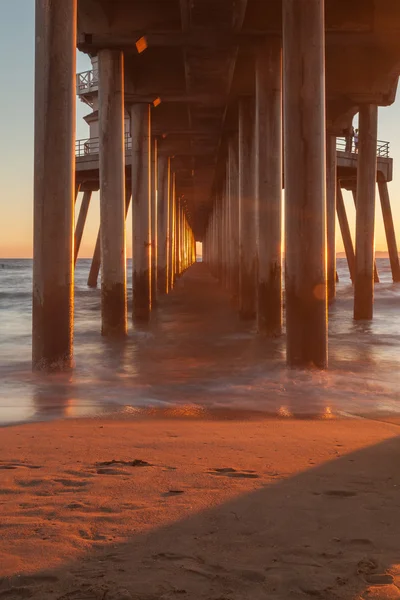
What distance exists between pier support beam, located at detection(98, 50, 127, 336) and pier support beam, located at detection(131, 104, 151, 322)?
3.06 meters

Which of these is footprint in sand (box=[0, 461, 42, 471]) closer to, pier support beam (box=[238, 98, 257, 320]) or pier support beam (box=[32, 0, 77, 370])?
pier support beam (box=[32, 0, 77, 370])

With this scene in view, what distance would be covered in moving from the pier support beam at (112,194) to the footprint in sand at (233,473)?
829 cm

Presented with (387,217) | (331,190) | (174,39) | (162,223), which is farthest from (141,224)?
(387,217)

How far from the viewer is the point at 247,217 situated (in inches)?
579

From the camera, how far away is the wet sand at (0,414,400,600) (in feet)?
7.36

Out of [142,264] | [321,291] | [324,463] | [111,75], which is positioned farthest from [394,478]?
[142,264]

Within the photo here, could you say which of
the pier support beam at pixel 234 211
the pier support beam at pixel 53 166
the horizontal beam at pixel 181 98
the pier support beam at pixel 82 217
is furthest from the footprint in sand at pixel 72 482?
the pier support beam at pixel 82 217

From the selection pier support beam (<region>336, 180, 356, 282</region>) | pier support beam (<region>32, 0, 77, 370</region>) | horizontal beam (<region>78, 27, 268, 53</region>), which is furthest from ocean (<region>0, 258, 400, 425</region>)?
pier support beam (<region>336, 180, 356, 282</region>)

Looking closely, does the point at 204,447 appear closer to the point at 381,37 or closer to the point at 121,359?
the point at 121,359

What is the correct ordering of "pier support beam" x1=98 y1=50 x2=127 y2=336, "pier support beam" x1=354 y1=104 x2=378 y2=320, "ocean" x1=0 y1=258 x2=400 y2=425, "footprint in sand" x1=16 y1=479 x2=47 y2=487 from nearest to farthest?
"footprint in sand" x1=16 y1=479 x2=47 y2=487 → "ocean" x1=0 y1=258 x2=400 y2=425 → "pier support beam" x1=98 y1=50 x2=127 y2=336 → "pier support beam" x1=354 y1=104 x2=378 y2=320

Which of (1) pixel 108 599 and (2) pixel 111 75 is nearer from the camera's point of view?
(1) pixel 108 599

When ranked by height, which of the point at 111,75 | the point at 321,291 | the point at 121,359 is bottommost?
the point at 121,359

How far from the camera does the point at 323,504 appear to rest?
2.94m

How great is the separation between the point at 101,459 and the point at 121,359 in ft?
18.3
